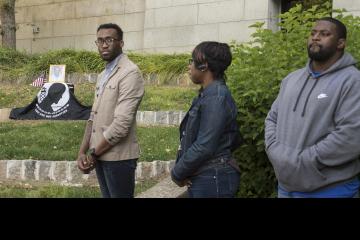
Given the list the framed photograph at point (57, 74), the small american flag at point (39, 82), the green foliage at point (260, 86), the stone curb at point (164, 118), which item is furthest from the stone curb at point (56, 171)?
the small american flag at point (39, 82)

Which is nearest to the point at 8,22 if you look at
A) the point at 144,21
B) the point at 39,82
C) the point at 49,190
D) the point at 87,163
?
the point at 39,82

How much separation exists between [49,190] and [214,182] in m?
3.27

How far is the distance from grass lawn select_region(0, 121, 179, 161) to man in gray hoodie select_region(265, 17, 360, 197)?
12.6 feet

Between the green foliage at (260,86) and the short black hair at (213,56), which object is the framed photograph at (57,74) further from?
the short black hair at (213,56)

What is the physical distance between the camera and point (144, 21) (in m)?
14.7

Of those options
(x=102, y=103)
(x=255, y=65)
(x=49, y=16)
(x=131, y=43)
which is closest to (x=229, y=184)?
(x=102, y=103)

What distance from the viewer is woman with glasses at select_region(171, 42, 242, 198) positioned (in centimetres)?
294

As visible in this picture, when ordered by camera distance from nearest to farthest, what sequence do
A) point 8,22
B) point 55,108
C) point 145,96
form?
point 55,108
point 145,96
point 8,22

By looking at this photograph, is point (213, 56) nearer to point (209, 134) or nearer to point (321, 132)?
point (209, 134)

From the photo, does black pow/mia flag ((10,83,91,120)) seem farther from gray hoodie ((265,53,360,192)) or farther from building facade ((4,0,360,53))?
gray hoodie ((265,53,360,192))

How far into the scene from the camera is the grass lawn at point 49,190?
5637 millimetres

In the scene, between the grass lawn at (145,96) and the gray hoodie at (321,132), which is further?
the grass lawn at (145,96)
